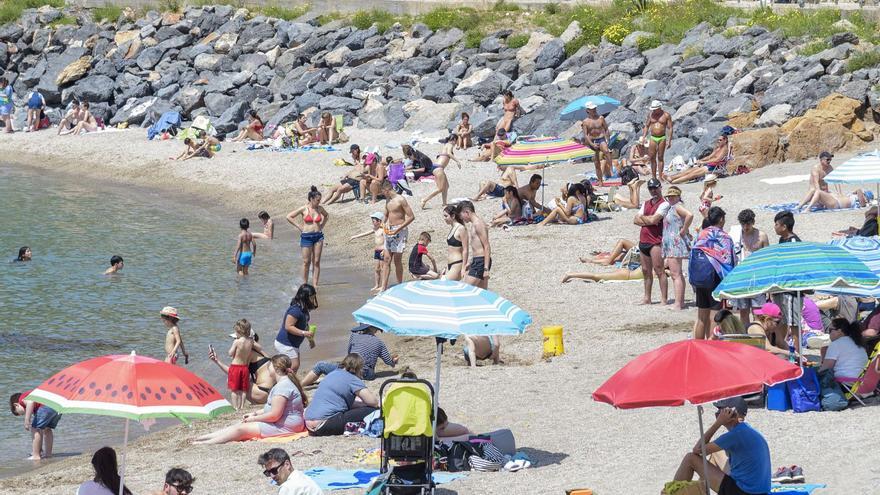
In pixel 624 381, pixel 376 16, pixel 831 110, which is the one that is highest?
pixel 376 16

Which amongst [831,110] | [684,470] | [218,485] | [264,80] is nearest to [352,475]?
[218,485]

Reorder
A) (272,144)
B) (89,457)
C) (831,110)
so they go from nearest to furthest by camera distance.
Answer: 1. (89,457)
2. (831,110)
3. (272,144)

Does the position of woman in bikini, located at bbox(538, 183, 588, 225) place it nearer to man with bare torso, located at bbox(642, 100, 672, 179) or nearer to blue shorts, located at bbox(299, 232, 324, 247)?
man with bare torso, located at bbox(642, 100, 672, 179)

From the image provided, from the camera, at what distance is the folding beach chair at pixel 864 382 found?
1086cm

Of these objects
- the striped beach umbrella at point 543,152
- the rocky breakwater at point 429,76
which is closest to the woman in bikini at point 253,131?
the rocky breakwater at point 429,76

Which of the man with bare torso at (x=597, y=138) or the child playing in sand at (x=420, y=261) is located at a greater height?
the man with bare torso at (x=597, y=138)

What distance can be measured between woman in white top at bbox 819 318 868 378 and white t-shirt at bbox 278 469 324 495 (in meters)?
4.91

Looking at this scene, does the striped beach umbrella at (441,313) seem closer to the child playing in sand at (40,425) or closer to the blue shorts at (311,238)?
the child playing in sand at (40,425)

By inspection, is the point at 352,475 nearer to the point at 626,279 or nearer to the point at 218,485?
the point at 218,485

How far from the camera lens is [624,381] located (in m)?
8.39

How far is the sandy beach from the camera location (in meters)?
9.90

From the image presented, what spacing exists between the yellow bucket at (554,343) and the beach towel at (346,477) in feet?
14.1

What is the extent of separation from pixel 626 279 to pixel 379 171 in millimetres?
8424

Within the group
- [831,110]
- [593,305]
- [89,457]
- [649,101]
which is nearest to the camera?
[89,457]
